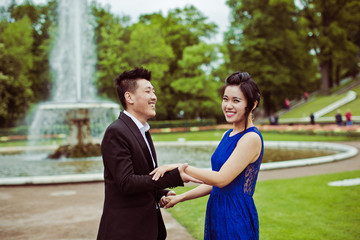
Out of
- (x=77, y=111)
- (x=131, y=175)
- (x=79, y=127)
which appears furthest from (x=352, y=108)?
(x=131, y=175)

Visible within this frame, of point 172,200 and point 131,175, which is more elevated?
point 131,175

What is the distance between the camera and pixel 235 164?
275cm

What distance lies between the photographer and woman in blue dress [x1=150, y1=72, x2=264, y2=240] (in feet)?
9.16

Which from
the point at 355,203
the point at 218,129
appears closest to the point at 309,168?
the point at 355,203

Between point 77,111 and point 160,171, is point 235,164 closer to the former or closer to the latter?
point 160,171

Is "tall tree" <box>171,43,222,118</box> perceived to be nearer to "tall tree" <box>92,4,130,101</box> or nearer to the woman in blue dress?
"tall tree" <box>92,4,130,101</box>

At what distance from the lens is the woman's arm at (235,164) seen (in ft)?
8.88

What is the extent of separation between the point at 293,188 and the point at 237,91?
5882 millimetres

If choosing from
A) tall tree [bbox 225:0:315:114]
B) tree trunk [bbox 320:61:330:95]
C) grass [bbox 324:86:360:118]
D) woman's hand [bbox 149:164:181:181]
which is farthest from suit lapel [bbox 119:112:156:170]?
tree trunk [bbox 320:61:330:95]

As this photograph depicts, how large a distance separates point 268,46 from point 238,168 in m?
44.8

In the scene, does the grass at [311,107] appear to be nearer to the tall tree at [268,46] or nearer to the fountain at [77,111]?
the tall tree at [268,46]

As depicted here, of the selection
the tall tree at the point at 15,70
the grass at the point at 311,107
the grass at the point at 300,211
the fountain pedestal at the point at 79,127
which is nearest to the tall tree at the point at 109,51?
the tall tree at the point at 15,70

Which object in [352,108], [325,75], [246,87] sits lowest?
[352,108]

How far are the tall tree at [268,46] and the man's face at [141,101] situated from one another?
1669 inches
